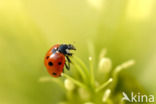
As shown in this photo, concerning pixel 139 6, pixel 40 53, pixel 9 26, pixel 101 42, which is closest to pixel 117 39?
pixel 101 42

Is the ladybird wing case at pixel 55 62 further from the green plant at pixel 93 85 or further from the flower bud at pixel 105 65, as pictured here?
the flower bud at pixel 105 65

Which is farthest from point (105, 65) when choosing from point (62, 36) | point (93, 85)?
point (62, 36)

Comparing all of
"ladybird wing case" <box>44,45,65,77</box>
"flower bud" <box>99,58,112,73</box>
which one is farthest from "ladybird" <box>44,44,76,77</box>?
"flower bud" <box>99,58,112,73</box>

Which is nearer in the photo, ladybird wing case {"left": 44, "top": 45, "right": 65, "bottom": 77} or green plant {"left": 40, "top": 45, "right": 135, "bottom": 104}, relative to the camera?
ladybird wing case {"left": 44, "top": 45, "right": 65, "bottom": 77}

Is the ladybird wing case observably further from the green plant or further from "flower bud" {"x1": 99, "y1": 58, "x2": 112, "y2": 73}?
"flower bud" {"x1": 99, "y1": 58, "x2": 112, "y2": 73}

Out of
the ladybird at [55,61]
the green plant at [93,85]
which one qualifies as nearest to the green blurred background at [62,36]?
the green plant at [93,85]

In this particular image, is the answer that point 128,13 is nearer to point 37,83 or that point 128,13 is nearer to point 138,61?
point 138,61

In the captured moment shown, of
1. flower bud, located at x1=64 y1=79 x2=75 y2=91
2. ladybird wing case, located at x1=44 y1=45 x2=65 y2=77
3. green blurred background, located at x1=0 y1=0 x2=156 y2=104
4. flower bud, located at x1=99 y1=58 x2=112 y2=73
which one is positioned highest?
green blurred background, located at x1=0 y1=0 x2=156 y2=104

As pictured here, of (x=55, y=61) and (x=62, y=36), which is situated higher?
(x=62, y=36)

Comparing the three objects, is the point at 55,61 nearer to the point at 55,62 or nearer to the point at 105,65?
the point at 55,62
